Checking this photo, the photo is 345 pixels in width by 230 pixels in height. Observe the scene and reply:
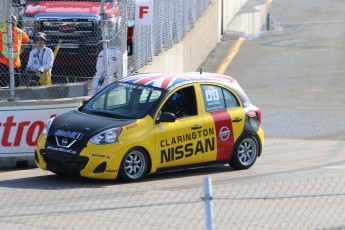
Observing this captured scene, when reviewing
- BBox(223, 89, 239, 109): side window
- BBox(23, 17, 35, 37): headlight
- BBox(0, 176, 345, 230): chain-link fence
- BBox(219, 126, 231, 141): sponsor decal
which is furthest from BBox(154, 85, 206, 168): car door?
BBox(23, 17, 35, 37): headlight

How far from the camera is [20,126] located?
590 inches

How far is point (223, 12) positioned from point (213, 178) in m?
19.9

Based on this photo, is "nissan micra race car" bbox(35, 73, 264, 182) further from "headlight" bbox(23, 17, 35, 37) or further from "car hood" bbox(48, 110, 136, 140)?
"headlight" bbox(23, 17, 35, 37)

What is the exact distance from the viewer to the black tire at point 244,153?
14438 millimetres

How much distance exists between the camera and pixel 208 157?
14.1 m

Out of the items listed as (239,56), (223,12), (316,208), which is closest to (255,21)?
(223,12)

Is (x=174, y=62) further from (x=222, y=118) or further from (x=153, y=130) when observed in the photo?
(x=153, y=130)

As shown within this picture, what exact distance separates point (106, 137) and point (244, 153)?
274 centimetres

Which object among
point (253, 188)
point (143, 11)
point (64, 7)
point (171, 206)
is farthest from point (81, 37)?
point (171, 206)

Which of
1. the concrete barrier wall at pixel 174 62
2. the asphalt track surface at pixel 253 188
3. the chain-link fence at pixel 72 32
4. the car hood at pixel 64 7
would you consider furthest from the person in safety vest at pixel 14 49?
the asphalt track surface at pixel 253 188

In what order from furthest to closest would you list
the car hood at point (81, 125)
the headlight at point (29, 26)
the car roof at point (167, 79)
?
1. the headlight at point (29, 26)
2. the car roof at point (167, 79)
3. the car hood at point (81, 125)

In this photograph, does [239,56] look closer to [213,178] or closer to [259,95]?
[259,95]

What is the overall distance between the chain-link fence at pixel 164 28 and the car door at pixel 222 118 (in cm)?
566

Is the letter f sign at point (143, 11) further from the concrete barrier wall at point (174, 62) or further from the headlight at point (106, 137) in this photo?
the headlight at point (106, 137)
